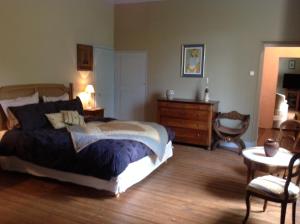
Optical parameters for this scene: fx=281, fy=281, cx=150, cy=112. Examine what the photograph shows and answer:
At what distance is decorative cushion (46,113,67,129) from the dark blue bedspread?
282 millimetres

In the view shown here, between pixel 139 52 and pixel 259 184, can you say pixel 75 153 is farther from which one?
pixel 139 52

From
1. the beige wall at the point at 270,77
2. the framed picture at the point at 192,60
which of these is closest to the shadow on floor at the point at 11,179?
the framed picture at the point at 192,60

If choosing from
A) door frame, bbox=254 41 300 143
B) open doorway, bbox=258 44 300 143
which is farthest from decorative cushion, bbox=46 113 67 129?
open doorway, bbox=258 44 300 143

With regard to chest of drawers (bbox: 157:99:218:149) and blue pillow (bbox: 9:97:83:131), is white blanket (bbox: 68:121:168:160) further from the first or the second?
chest of drawers (bbox: 157:99:218:149)

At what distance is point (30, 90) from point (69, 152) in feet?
6.06

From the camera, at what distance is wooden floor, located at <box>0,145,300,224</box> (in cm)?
293

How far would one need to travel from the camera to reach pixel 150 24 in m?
6.39

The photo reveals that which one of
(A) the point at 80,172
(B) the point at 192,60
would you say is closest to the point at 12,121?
(A) the point at 80,172

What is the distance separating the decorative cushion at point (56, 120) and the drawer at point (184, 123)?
88.2 inches

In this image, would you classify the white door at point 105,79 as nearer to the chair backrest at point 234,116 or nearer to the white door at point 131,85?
the white door at point 131,85

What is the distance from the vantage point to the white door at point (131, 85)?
21.9ft

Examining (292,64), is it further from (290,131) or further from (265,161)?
(265,161)

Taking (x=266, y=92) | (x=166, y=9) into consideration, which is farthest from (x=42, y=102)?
(x=266, y=92)

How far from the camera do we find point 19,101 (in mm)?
4332
